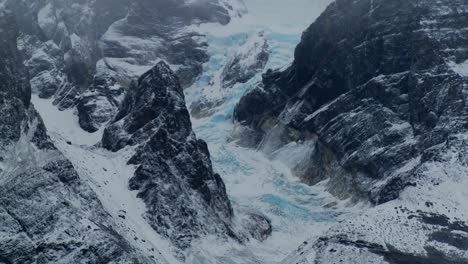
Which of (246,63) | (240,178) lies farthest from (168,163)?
(246,63)

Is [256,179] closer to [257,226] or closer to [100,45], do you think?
[257,226]

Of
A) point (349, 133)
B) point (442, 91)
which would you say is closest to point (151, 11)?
point (349, 133)

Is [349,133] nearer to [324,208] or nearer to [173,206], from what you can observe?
[324,208]

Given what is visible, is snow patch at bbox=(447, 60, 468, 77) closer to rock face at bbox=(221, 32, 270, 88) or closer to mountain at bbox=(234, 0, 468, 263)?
mountain at bbox=(234, 0, 468, 263)

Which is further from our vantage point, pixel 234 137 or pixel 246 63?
pixel 246 63

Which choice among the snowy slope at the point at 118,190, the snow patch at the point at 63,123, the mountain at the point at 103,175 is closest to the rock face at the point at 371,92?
the mountain at the point at 103,175

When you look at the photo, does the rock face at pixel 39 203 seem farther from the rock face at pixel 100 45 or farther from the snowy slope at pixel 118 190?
the rock face at pixel 100 45

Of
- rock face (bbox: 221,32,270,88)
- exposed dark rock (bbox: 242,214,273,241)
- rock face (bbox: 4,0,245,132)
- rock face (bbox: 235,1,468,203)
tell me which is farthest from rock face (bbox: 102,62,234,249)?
rock face (bbox: 221,32,270,88)
